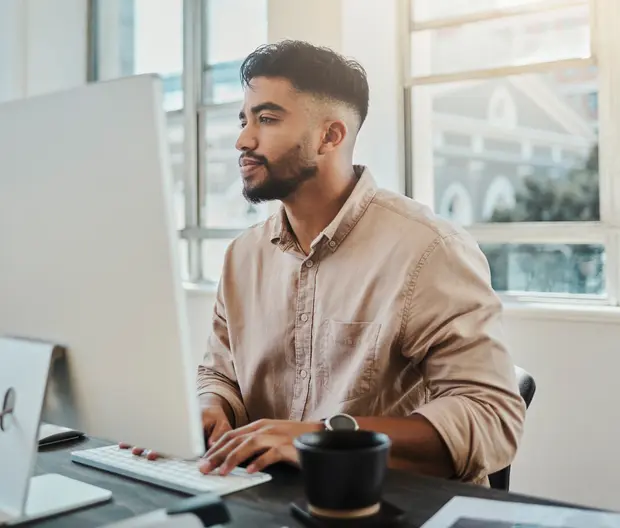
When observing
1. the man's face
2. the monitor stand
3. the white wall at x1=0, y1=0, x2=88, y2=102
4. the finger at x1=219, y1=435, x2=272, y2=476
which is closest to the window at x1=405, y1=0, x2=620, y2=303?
the man's face

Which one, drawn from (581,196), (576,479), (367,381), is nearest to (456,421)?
(367,381)

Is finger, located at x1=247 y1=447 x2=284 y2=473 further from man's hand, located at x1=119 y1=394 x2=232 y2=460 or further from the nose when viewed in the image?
the nose

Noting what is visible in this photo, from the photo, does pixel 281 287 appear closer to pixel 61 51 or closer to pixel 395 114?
pixel 395 114

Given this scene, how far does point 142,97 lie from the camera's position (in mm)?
670

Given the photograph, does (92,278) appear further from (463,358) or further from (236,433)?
(463,358)

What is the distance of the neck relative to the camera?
58.4 inches

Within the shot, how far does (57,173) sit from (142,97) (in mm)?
144

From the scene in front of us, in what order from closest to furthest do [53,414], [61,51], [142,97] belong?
[142,97] → [53,414] → [61,51]

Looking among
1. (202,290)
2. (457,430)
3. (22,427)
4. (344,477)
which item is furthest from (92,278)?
(202,290)

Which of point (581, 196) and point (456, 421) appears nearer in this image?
point (456, 421)

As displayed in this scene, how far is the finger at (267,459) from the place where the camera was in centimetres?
97

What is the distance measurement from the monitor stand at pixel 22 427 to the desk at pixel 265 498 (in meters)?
0.03

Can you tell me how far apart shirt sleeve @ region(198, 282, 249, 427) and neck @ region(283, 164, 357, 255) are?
215 mm

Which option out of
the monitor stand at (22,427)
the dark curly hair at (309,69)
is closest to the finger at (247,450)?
the monitor stand at (22,427)
